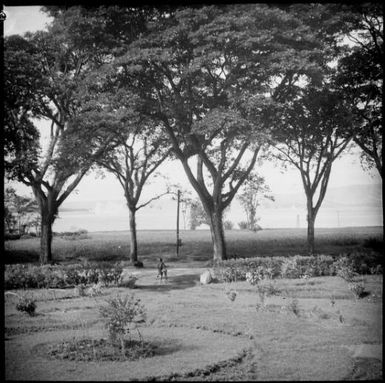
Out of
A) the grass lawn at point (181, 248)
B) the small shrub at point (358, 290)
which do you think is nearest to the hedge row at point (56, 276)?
the grass lawn at point (181, 248)

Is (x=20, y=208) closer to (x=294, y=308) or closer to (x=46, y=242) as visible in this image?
(x=46, y=242)

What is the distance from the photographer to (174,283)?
18.4 metres

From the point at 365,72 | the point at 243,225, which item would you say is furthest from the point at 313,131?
the point at 243,225

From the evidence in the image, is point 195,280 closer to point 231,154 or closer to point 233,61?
point 231,154

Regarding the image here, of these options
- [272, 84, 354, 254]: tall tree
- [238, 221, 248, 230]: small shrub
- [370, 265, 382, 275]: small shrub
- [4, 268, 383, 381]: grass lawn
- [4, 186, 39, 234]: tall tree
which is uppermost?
[272, 84, 354, 254]: tall tree

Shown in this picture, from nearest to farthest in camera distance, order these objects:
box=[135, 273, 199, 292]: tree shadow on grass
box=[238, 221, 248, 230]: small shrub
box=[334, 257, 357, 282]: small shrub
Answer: box=[334, 257, 357, 282]: small shrub → box=[135, 273, 199, 292]: tree shadow on grass → box=[238, 221, 248, 230]: small shrub

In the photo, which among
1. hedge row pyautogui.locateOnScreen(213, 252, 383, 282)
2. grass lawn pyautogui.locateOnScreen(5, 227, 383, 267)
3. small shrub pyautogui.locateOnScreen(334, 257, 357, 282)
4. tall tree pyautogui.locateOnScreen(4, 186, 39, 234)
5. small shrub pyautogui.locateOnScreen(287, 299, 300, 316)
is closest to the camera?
small shrub pyautogui.locateOnScreen(287, 299, 300, 316)

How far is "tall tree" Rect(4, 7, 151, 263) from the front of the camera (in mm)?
17875

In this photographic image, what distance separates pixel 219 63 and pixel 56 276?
11994 millimetres

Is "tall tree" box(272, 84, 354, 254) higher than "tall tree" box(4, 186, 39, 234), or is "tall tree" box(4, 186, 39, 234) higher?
"tall tree" box(272, 84, 354, 254)

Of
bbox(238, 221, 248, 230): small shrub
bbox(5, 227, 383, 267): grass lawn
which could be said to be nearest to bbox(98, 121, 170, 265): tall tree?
bbox(5, 227, 383, 267): grass lawn

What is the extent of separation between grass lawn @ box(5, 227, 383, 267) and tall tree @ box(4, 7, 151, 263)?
3.76 meters

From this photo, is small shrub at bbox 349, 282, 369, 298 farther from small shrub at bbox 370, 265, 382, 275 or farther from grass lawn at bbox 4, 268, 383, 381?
small shrub at bbox 370, 265, 382, 275

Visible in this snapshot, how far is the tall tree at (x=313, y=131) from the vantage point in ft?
69.3
